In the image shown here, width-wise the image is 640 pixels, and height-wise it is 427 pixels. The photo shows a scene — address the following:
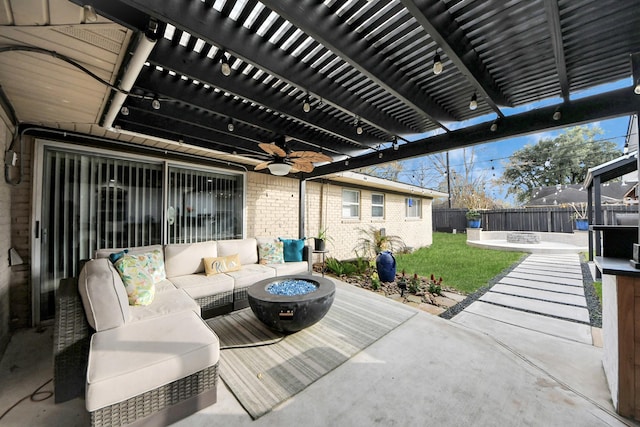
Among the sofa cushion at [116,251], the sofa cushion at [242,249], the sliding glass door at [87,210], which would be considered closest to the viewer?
the sofa cushion at [116,251]

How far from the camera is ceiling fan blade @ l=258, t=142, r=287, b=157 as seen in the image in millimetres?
3023

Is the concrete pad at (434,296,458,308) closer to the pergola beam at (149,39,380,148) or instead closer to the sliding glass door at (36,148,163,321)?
the pergola beam at (149,39,380,148)

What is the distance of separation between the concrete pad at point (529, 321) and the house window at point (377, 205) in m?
5.13

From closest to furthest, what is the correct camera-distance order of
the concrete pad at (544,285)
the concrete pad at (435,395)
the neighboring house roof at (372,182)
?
the concrete pad at (435,395) < the concrete pad at (544,285) < the neighboring house roof at (372,182)

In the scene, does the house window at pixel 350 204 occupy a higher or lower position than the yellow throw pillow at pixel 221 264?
higher

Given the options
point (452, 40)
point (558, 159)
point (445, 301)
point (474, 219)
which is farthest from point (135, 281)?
point (558, 159)

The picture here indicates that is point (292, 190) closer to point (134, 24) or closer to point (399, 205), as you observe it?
point (134, 24)

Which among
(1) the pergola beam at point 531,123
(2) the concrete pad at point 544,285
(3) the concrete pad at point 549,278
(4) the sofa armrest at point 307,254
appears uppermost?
(1) the pergola beam at point 531,123

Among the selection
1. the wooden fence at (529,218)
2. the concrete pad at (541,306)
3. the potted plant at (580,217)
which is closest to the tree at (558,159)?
the wooden fence at (529,218)

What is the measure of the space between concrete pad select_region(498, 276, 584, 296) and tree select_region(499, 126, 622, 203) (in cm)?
1259

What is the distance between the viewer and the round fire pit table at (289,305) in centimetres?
264

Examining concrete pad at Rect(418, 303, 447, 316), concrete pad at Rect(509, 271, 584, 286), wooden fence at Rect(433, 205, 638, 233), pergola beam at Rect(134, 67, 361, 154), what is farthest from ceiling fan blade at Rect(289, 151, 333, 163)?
wooden fence at Rect(433, 205, 638, 233)

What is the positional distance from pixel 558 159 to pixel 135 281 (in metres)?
23.1

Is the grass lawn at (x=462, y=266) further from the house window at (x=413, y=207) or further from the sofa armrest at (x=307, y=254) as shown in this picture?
the sofa armrest at (x=307, y=254)
